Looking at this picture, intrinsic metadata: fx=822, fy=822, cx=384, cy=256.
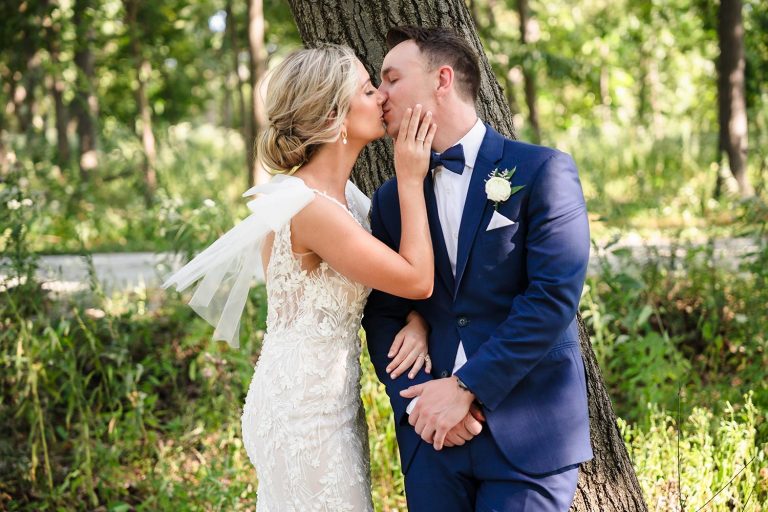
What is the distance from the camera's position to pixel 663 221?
33.3 feet

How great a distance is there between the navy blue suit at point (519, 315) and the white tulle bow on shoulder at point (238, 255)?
436mm

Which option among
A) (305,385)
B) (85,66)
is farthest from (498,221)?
(85,66)

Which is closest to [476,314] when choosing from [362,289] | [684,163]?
[362,289]

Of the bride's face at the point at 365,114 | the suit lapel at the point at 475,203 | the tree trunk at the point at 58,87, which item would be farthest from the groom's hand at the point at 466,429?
the tree trunk at the point at 58,87

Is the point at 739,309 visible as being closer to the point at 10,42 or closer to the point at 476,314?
the point at 476,314

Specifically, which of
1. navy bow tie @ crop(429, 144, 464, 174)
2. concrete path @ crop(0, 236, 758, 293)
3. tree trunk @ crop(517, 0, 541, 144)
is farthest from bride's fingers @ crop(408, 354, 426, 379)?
tree trunk @ crop(517, 0, 541, 144)

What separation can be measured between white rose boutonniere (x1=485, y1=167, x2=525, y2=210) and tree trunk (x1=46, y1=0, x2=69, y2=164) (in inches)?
409

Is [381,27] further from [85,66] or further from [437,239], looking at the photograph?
[85,66]

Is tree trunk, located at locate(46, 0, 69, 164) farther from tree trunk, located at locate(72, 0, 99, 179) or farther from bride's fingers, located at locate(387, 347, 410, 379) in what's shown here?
bride's fingers, located at locate(387, 347, 410, 379)

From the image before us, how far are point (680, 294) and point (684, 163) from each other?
814 cm

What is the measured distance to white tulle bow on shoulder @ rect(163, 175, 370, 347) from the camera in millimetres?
2467

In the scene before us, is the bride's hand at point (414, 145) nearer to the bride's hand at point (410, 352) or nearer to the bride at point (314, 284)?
the bride at point (314, 284)

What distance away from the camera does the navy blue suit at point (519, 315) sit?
2184 millimetres

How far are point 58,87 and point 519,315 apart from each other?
14.6 meters
